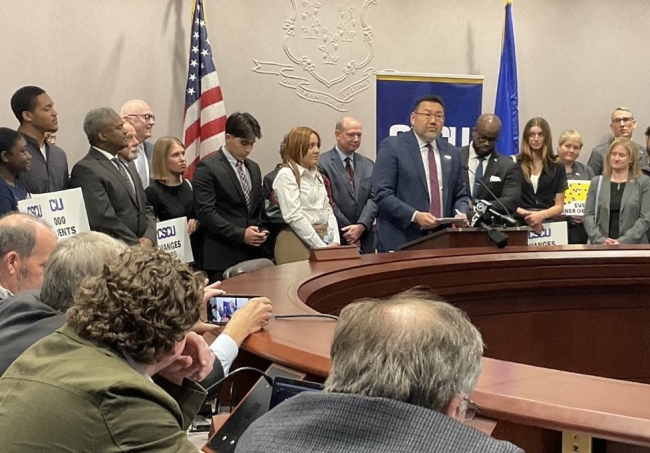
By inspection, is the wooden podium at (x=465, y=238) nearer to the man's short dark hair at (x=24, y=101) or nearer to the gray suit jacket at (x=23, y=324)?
the man's short dark hair at (x=24, y=101)

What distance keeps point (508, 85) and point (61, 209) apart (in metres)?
4.68

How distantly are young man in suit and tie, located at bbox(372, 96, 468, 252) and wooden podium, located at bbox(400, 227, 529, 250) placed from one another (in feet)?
1.03

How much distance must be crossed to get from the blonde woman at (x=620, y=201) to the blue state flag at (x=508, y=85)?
1.98m

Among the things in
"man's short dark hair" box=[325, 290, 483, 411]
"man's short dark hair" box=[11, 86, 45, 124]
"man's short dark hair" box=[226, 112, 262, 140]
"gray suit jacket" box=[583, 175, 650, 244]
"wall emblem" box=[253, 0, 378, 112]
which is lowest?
"gray suit jacket" box=[583, 175, 650, 244]

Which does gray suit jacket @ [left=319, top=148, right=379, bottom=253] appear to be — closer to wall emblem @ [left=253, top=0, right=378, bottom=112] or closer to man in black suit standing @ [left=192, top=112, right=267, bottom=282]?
man in black suit standing @ [left=192, top=112, right=267, bottom=282]

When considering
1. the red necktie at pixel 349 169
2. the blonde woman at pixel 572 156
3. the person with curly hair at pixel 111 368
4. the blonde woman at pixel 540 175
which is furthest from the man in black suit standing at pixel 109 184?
the blonde woman at pixel 572 156

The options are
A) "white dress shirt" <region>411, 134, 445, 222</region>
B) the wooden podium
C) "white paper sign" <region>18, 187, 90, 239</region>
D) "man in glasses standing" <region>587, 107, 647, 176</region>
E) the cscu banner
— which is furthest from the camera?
"man in glasses standing" <region>587, 107, 647, 176</region>

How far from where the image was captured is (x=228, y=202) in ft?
15.5

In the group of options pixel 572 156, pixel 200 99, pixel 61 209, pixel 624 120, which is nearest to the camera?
pixel 61 209

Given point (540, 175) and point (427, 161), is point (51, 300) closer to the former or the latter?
point (427, 161)

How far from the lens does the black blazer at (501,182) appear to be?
4.91 metres

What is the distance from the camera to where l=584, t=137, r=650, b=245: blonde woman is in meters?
5.00

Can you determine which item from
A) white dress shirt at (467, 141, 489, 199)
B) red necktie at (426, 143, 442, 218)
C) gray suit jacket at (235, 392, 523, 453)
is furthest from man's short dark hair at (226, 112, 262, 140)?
gray suit jacket at (235, 392, 523, 453)

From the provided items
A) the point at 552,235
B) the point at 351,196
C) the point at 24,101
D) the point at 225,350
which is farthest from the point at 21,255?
the point at 351,196
